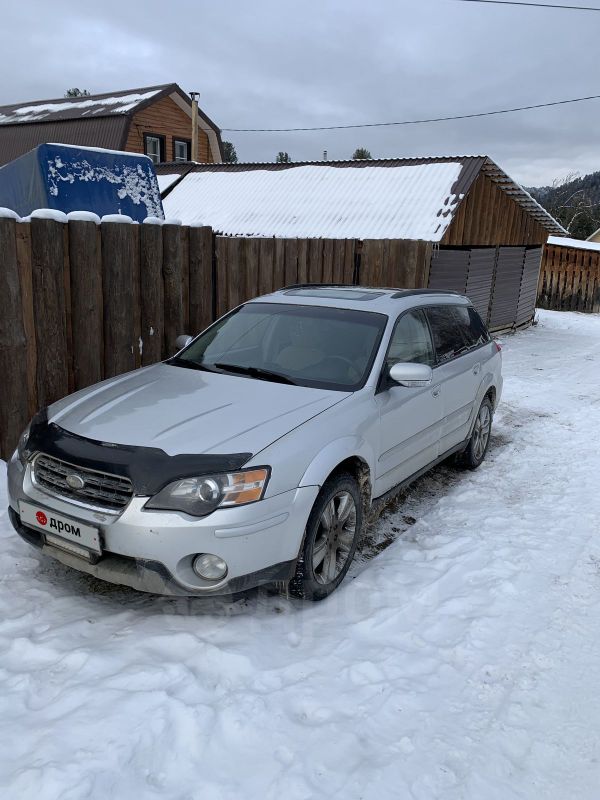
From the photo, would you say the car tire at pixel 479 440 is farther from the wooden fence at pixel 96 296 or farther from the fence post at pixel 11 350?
the fence post at pixel 11 350

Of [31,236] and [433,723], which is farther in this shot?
[31,236]

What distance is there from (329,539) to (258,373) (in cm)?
118

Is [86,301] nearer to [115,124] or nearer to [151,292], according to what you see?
[151,292]

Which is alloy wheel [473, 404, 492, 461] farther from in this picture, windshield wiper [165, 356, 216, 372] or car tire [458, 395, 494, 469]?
windshield wiper [165, 356, 216, 372]

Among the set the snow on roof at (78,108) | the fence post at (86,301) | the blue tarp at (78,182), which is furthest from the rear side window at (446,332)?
the snow on roof at (78,108)

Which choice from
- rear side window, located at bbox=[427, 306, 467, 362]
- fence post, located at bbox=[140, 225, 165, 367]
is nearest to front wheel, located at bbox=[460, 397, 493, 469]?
rear side window, located at bbox=[427, 306, 467, 362]

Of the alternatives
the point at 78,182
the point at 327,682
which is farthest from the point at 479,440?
the point at 78,182

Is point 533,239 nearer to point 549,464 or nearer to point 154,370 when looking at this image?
point 549,464

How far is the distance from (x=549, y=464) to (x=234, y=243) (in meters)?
4.07

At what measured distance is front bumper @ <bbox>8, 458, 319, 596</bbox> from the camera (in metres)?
2.81

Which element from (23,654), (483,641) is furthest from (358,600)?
(23,654)

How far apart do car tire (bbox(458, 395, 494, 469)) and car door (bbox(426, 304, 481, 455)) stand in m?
0.25

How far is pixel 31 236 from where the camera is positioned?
15.0 feet

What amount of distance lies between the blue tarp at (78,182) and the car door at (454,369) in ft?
13.9
